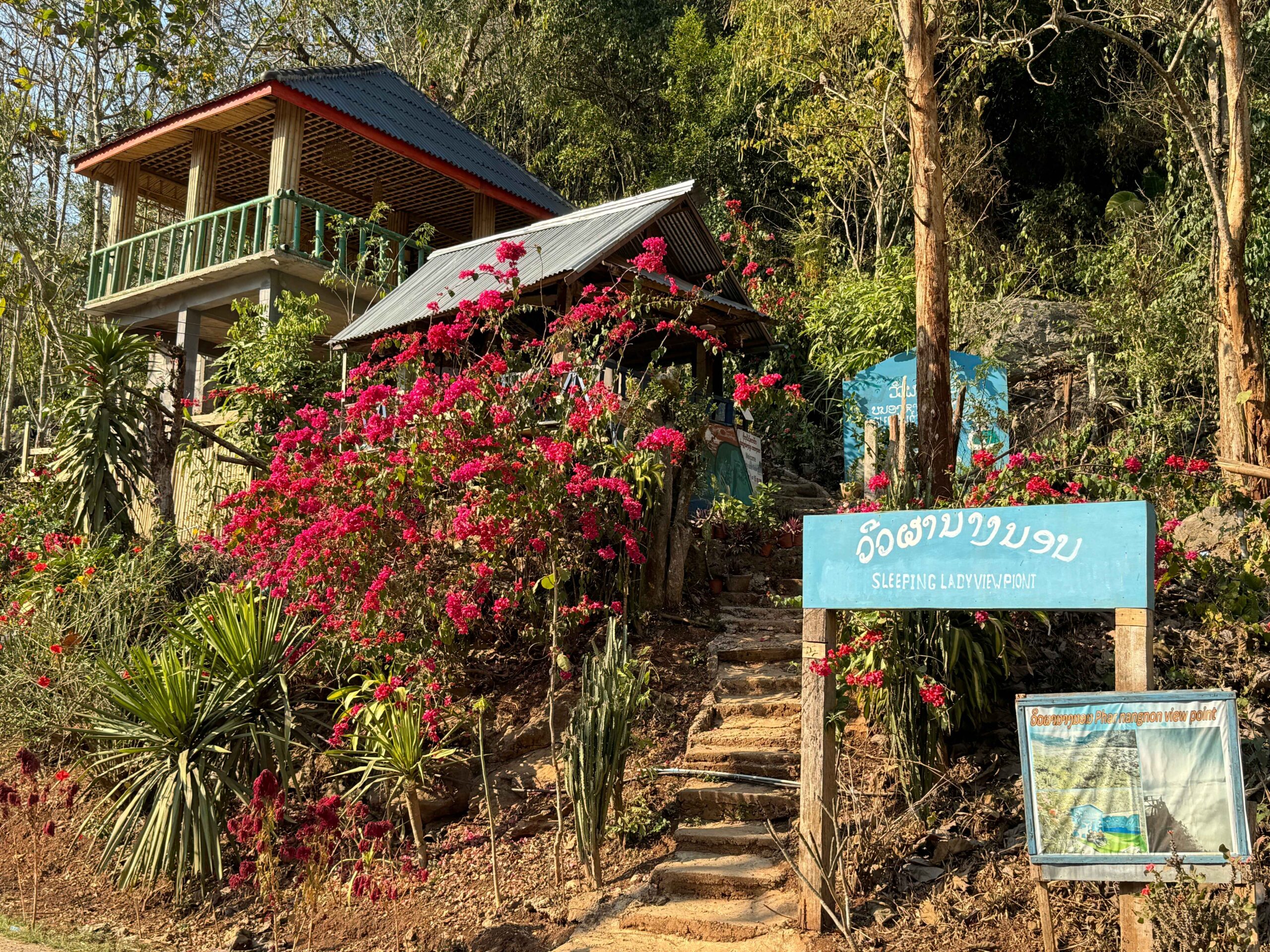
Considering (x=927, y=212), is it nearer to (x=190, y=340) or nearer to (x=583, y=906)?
(x=583, y=906)

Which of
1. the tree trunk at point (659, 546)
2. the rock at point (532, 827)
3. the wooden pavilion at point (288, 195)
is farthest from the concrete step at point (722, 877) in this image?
the wooden pavilion at point (288, 195)

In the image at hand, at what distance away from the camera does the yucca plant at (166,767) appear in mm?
6523

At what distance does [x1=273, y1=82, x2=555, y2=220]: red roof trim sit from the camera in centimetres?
1486

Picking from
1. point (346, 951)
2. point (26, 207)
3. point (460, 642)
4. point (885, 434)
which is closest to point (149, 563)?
point (460, 642)

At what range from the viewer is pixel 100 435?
31.6 ft

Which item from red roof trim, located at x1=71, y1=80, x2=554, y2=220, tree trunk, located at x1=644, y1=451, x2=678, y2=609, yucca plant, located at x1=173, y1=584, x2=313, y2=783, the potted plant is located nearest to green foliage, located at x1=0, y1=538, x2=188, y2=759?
yucca plant, located at x1=173, y1=584, x2=313, y2=783

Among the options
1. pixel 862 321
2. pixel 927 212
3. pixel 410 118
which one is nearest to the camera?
pixel 927 212

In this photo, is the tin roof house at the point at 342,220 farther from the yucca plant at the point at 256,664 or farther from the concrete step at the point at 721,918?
the concrete step at the point at 721,918

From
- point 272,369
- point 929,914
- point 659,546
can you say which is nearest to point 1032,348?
point 659,546

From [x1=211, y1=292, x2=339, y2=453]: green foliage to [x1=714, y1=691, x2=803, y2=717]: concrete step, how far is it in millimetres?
7198

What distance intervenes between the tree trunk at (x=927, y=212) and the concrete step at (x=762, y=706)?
2.18 meters

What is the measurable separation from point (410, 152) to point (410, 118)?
1.31 meters

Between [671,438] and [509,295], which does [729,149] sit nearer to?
[509,295]

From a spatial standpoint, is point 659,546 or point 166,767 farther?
point 659,546
